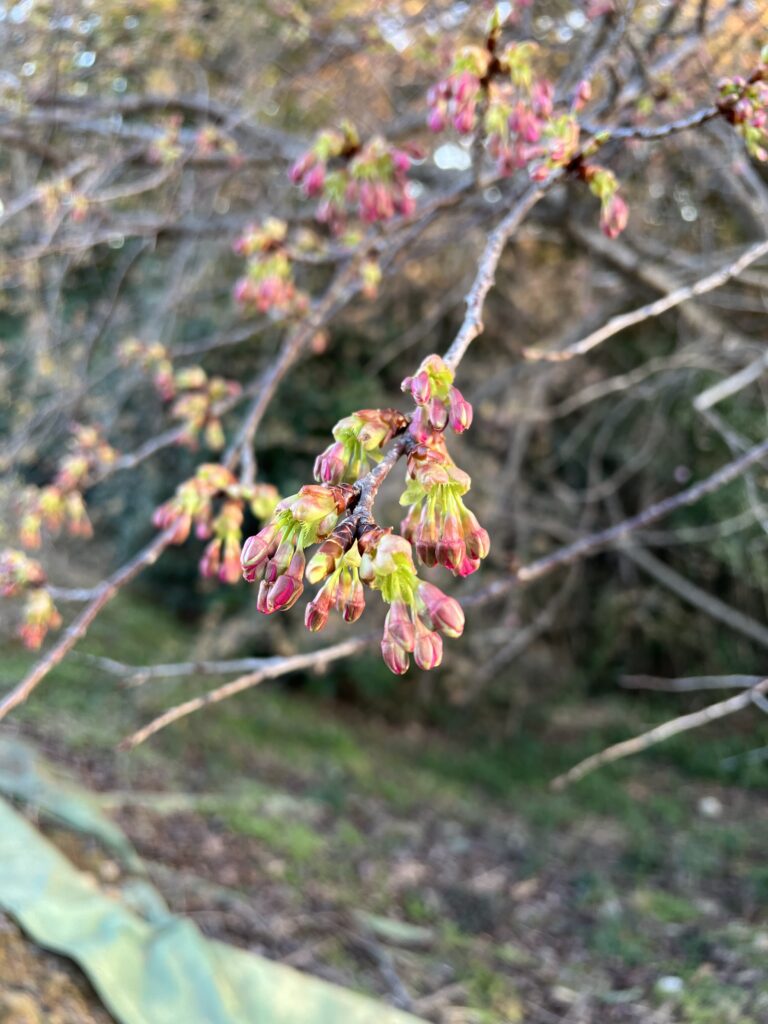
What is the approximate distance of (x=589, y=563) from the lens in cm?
632

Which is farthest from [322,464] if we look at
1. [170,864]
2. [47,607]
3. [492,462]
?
[492,462]

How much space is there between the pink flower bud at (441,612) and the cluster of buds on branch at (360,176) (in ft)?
3.57

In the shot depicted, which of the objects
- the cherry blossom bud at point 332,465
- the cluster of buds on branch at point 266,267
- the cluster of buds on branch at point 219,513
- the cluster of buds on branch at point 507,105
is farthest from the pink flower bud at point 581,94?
the cherry blossom bud at point 332,465

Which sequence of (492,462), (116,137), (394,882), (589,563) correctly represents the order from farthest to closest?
(589,563)
(492,462)
(394,882)
(116,137)

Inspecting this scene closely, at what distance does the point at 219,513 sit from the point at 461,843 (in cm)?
337

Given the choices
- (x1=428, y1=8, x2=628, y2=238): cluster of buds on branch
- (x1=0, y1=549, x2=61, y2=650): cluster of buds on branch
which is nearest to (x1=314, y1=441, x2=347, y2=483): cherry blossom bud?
(x1=428, y1=8, x2=628, y2=238): cluster of buds on branch

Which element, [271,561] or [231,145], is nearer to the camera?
[271,561]

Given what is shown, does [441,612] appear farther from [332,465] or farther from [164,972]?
[164,972]

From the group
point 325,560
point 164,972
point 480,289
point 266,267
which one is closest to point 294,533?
point 325,560

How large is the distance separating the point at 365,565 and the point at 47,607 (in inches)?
38.6

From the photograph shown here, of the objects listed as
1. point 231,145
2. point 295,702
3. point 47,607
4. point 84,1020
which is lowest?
point 295,702

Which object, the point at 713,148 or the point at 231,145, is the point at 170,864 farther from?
the point at 713,148

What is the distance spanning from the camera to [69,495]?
6.61 feet

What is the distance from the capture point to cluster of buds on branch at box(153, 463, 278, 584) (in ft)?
4.77
